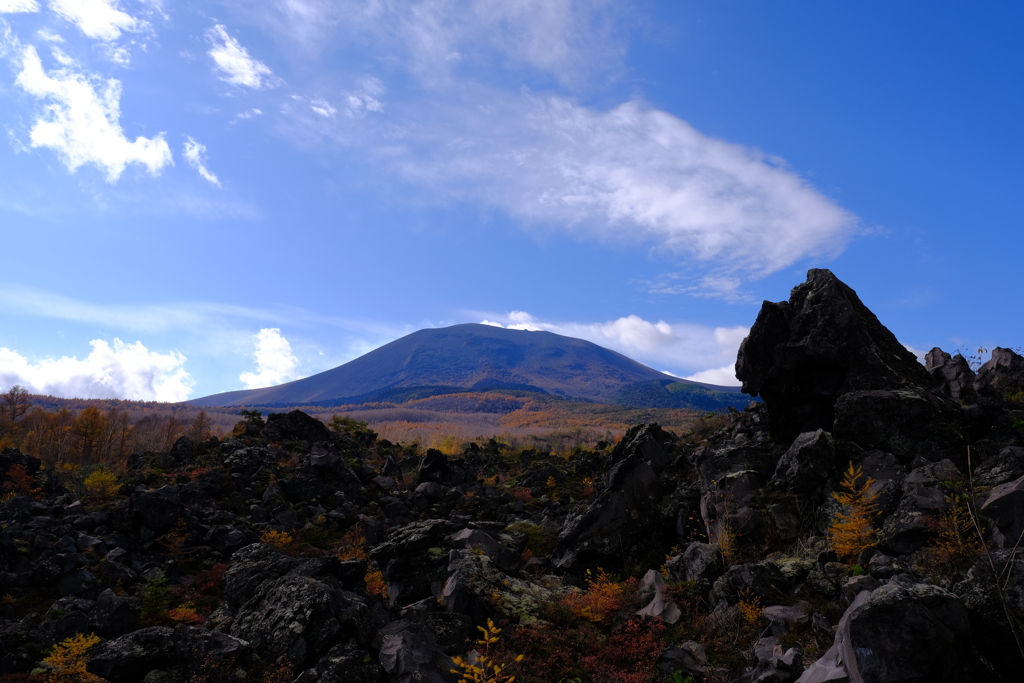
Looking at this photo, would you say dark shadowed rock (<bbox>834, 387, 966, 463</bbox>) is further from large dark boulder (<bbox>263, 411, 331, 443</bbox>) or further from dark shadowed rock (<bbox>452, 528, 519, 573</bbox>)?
large dark boulder (<bbox>263, 411, 331, 443</bbox>)

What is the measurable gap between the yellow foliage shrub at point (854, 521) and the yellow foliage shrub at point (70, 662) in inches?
Answer: 555

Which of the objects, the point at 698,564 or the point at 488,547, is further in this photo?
the point at 488,547

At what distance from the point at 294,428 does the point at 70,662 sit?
1137 inches

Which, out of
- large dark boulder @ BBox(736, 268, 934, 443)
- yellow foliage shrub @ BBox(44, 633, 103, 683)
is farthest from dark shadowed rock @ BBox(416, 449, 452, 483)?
yellow foliage shrub @ BBox(44, 633, 103, 683)

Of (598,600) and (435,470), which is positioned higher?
(435,470)

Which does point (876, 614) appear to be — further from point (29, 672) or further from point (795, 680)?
point (29, 672)

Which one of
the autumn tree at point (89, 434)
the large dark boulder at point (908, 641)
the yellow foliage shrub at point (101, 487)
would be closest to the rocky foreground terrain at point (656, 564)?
the large dark boulder at point (908, 641)

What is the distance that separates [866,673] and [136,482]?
29.3m

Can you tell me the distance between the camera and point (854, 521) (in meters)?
11.0

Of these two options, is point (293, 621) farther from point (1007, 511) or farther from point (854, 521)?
point (1007, 511)

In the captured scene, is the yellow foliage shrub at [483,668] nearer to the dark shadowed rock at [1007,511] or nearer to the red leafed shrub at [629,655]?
the red leafed shrub at [629,655]

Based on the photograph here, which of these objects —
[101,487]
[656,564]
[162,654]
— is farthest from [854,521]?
[101,487]

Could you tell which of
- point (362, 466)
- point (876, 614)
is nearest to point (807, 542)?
point (876, 614)

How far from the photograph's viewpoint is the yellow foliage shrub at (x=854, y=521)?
425 inches
